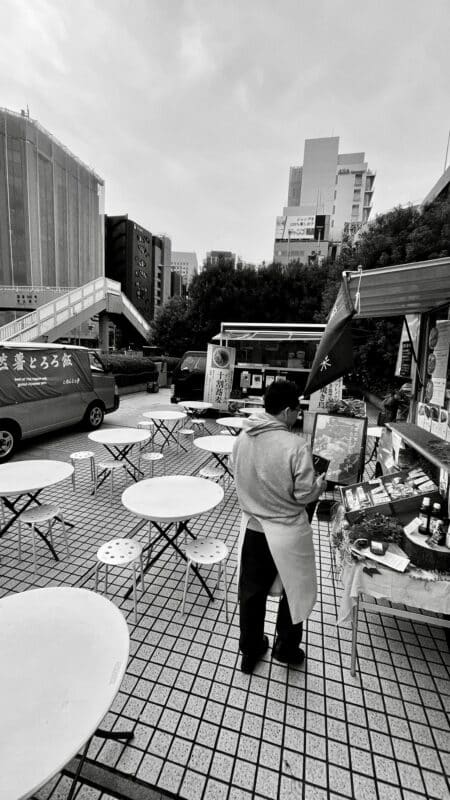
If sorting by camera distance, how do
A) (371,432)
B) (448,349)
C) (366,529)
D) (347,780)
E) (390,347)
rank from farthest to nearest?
(390,347)
(371,432)
(448,349)
(366,529)
(347,780)

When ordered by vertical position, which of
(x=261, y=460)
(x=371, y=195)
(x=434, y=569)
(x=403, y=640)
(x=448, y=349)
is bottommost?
(x=403, y=640)

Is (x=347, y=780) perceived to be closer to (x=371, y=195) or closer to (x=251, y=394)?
(x=251, y=394)

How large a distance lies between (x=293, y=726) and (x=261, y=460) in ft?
5.00

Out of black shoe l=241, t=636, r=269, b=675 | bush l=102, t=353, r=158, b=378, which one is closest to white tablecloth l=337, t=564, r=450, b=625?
black shoe l=241, t=636, r=269, b=675

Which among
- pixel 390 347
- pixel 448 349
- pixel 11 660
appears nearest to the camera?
pixel 11 660

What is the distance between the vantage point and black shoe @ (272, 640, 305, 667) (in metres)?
2.27

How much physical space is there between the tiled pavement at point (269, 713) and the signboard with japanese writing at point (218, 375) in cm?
693

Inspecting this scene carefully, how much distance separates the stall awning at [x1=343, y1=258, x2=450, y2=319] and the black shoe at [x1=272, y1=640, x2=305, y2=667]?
8.56 feet

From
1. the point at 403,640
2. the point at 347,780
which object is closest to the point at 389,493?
the point at 403,640

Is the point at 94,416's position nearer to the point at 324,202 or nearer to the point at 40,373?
the point at 40,373

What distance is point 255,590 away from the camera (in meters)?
2.10

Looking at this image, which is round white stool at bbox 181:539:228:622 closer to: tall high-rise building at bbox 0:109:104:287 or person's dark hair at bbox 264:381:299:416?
person's dark hair at bbox 264:381:299:416

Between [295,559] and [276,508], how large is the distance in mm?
323

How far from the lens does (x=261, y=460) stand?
1963 millimetres
